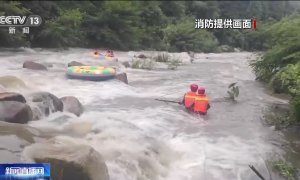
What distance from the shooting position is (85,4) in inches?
703

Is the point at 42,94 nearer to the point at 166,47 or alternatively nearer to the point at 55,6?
the point at 55,6

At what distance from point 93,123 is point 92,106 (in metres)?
1.12

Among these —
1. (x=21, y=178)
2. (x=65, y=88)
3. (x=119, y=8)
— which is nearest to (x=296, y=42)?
(x=65, y=88)

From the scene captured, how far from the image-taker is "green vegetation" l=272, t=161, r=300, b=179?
11.7 ft

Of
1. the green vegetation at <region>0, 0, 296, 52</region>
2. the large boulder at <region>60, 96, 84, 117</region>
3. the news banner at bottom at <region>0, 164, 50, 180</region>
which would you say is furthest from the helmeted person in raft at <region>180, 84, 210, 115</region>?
the green vegetation at <region>0, 0, 296, 52</region>

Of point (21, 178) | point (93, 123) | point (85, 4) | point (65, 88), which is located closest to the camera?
point (21, 178)

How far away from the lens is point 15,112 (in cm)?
414

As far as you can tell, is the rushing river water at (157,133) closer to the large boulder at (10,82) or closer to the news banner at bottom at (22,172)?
the large boulder at (10,82)

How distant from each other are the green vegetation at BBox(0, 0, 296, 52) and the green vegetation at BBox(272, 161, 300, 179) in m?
7.03

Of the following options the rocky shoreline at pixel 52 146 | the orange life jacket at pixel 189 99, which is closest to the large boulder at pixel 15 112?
the rocky shoreline at pixel 52 146

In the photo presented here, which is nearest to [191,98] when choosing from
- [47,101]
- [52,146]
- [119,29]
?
[47,101]

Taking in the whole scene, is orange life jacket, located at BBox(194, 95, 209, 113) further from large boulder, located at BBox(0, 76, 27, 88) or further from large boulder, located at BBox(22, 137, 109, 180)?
large boulder, located at BBox(0, 76, 27, 88)

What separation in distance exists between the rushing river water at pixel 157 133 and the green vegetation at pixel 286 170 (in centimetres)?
14

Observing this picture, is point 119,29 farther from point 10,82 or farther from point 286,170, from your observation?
point 286,170
